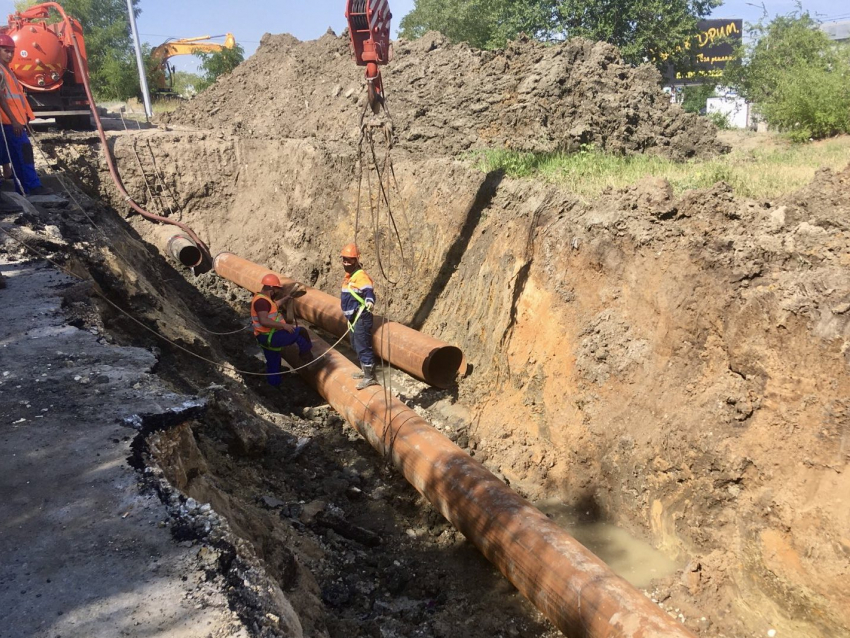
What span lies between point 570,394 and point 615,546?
161 cm

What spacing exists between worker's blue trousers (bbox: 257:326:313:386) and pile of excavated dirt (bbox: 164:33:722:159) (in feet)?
14.7

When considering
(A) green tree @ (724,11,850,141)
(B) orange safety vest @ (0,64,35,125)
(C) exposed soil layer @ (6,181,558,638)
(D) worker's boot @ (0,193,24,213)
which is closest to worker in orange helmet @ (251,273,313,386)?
(C) exposed soil layer @ (6,181,558,638)

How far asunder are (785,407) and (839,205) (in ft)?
5.90

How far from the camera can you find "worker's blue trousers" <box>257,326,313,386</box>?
25.4 ft

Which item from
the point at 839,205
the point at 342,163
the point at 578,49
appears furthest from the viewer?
the point at 342,163

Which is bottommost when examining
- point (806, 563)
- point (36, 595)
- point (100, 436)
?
point (806, 563)

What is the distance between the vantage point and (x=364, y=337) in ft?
23.5

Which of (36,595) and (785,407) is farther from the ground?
(36,595)

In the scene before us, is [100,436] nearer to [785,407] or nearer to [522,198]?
[785,407]

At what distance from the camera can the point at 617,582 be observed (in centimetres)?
381

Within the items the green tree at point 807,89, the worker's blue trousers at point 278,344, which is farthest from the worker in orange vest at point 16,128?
the green tree at point 807,89

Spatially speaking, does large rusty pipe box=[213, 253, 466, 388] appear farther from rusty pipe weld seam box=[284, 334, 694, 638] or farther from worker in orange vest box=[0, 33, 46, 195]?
worker in orange vest box=[0, 33, 46, 195]

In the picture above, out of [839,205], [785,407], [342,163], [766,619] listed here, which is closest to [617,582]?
[766,619]

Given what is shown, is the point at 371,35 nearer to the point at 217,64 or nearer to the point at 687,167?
the point at 687,167
